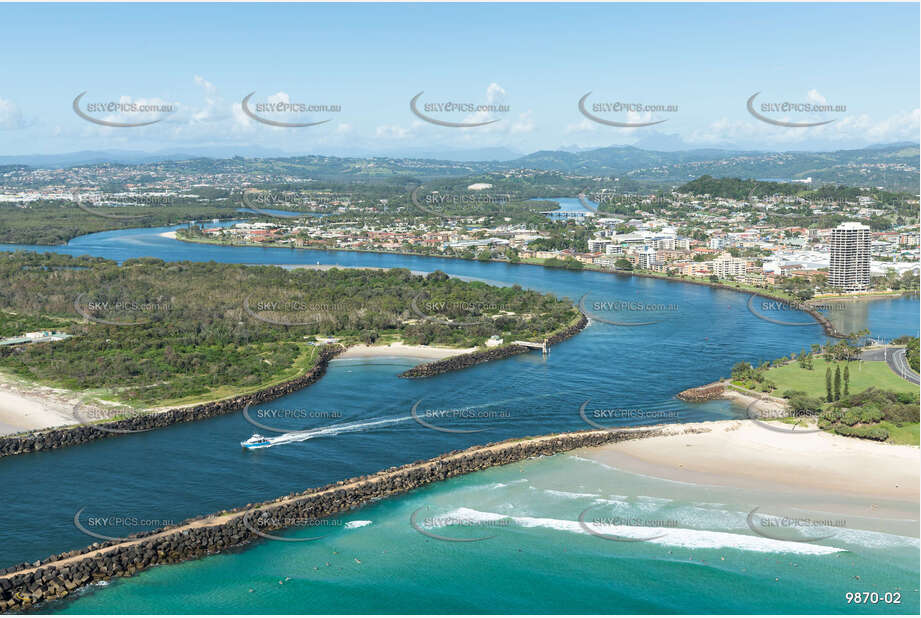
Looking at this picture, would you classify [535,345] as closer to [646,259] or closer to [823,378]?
[823,378]

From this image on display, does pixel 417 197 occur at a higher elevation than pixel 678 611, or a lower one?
higher

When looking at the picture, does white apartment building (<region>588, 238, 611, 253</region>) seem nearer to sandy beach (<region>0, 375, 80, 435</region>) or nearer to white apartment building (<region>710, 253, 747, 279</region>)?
white apartment building (<region>710, 253, 747, 279</region>)

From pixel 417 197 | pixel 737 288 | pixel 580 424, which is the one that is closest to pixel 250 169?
pixel 417 197

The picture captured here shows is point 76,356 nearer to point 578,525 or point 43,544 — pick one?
point 43,544

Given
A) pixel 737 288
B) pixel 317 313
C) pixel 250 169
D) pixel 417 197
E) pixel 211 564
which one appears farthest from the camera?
pixel 250 169

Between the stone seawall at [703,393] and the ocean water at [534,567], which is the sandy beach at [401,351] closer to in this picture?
the stone seawall at [703,393]

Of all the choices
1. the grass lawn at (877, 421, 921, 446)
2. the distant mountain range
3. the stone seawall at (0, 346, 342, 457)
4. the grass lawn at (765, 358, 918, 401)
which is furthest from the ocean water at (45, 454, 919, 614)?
the distant mountain range
